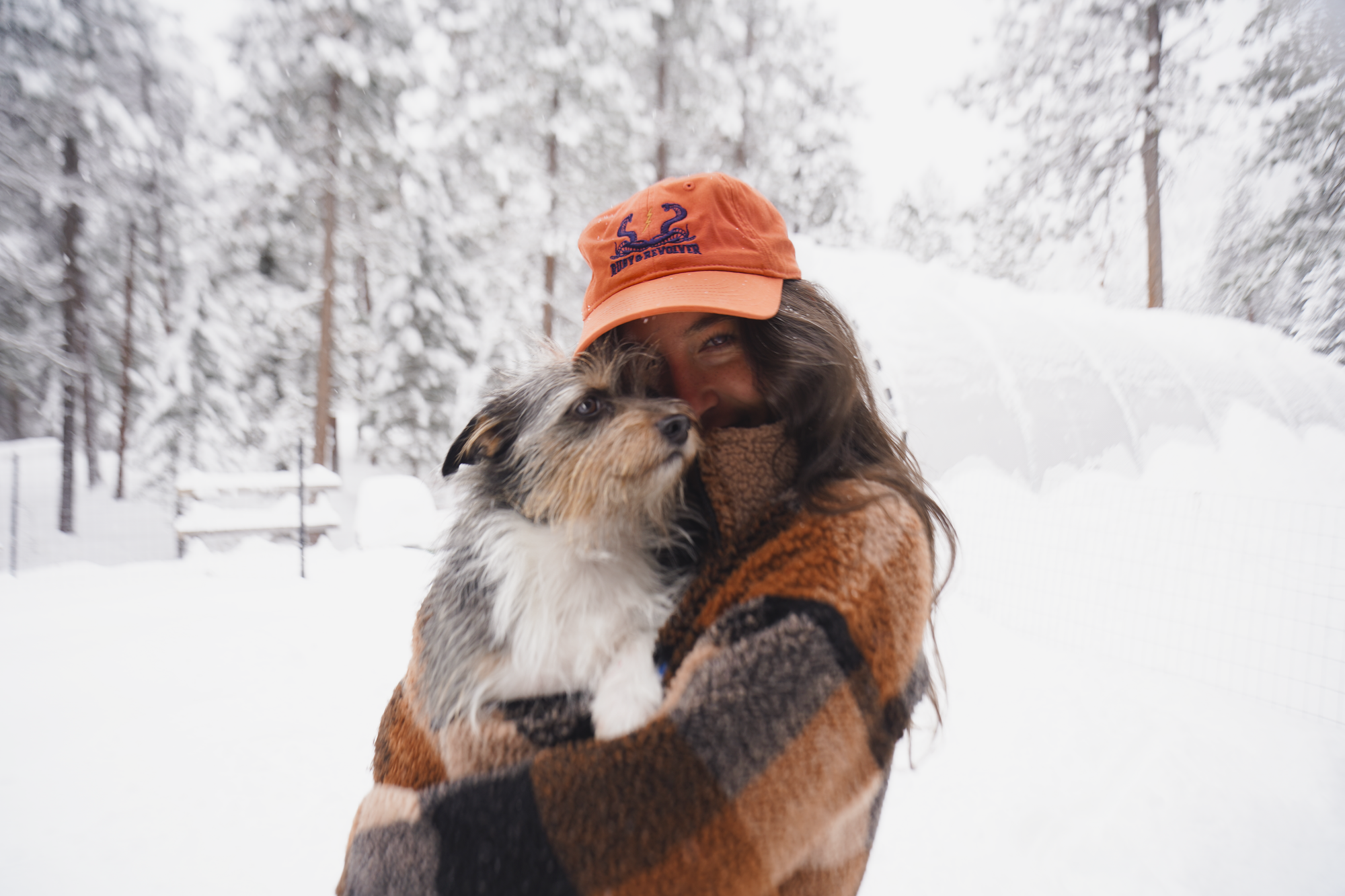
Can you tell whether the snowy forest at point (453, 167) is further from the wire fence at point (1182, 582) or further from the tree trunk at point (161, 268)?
the wire fence at point (1182, 582)

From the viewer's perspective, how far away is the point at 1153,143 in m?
11.1

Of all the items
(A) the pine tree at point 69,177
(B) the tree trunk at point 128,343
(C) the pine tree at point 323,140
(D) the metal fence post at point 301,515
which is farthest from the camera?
(B) the tree trunk at point 128,343

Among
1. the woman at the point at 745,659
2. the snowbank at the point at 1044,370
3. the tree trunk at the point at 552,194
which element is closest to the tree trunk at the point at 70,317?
the tree trunk at the point at 552,194

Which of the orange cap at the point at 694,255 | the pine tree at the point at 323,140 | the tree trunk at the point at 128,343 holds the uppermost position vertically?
the pine tree at the point at 323,140

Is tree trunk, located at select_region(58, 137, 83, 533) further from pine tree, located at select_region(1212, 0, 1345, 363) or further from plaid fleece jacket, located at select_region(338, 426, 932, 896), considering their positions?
pine tree, located at select_region(1212, 0, 1345, 363)

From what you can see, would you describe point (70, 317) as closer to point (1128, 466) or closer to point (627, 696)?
point (627, 696)

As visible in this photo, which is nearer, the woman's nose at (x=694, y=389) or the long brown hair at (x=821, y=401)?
the long brown hair at (x=821, y=401)

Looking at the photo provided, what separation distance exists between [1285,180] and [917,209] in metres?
27.7

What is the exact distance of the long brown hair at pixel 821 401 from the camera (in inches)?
63.6

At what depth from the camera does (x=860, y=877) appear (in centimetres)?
146

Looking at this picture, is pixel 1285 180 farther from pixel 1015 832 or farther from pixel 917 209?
pixel 917 209

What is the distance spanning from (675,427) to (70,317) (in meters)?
19.5

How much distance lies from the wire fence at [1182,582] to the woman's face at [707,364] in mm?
3938

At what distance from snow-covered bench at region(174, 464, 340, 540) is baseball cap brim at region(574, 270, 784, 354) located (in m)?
9.78
